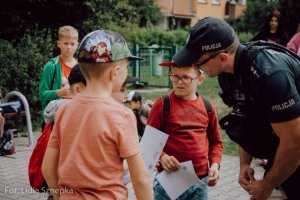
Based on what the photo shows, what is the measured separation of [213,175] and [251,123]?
98cm

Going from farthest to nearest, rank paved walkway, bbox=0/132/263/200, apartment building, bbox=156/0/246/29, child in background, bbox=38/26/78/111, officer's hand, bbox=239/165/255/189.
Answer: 1. apartment building, bbox=156/0/246/29
2. paved walkway, bbox=0/132/263/200
3. child in background, bbox=38/26/78/111
4. officer's hand, bbox=239/165/255/189

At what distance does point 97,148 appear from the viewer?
225cm

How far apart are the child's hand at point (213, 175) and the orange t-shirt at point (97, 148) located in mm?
1253

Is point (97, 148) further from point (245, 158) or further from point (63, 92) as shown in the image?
point (63, 92)

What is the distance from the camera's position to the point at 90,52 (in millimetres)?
2312

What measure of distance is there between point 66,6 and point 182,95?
1023 centimetres

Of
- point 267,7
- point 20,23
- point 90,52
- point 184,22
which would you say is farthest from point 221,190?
point 184,22

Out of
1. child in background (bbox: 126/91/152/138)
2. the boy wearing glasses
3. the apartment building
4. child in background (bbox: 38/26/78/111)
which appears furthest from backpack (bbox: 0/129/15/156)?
the apartment building

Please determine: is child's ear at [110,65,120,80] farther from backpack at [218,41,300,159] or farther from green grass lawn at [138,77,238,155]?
green grass lawn at [138,77,238,155]

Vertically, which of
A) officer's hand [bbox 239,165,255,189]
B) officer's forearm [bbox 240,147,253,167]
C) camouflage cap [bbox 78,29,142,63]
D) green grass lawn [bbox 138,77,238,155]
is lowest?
green grass lawn [bbox 138,77,238,155]

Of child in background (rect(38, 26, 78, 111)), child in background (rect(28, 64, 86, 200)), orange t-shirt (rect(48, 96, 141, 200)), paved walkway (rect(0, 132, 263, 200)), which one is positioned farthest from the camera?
paved walkway (rect(0, 132, 263, 200))

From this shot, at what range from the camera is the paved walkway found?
543 cm

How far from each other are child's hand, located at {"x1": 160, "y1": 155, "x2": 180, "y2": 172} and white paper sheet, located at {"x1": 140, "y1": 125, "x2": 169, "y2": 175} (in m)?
0.06

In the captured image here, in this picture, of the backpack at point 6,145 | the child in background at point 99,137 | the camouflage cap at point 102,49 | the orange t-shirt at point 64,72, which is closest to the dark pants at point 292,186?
the child in background at point 99,137
